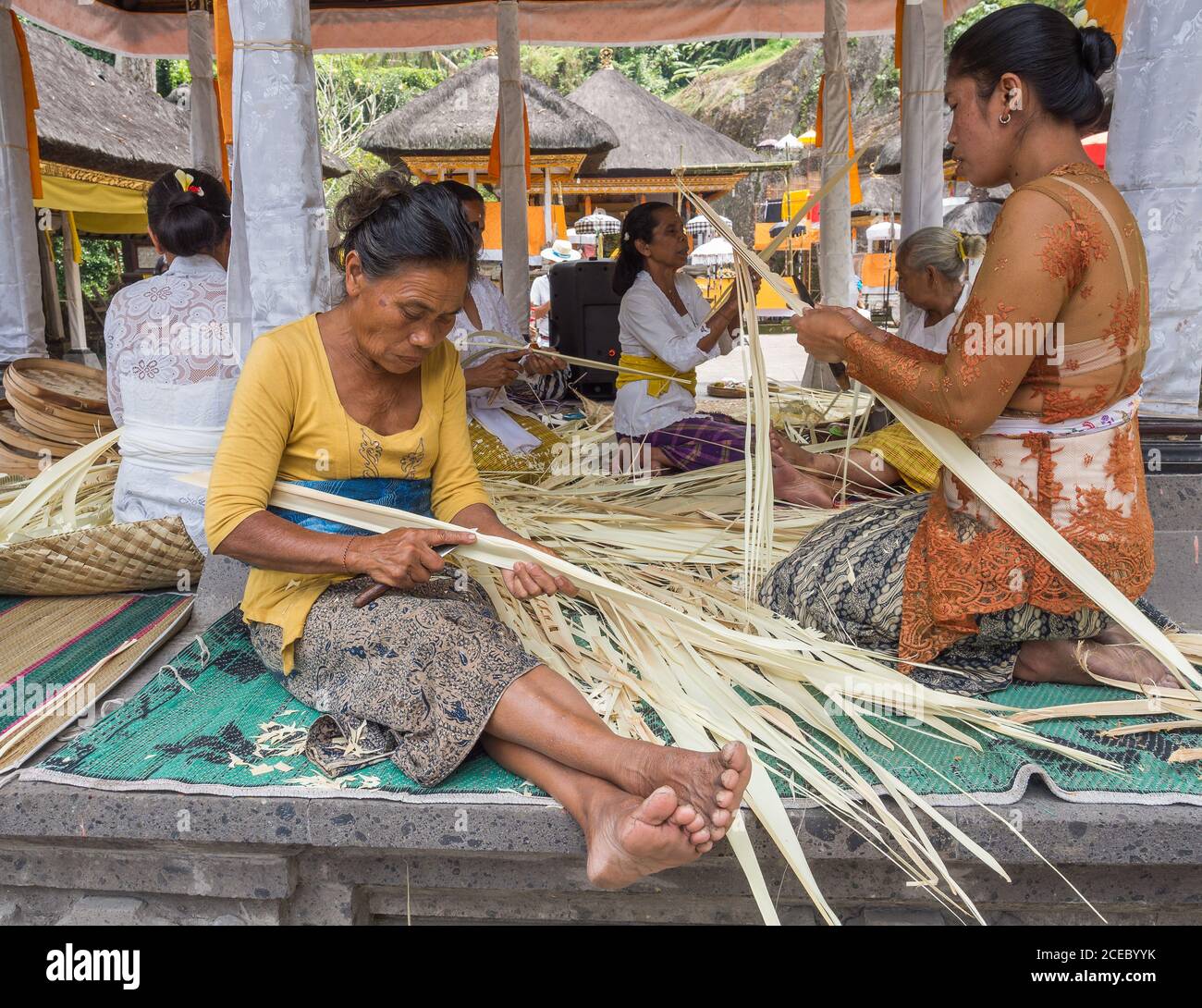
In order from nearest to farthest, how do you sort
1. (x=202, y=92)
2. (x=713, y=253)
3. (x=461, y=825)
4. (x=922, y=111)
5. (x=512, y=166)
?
(x=461, y=825) → (x=922, y=111) → (x=202, y=92) → (x=512, y=166) → (x=713, y=253)

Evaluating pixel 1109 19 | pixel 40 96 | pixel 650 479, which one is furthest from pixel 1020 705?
pixel 40 96

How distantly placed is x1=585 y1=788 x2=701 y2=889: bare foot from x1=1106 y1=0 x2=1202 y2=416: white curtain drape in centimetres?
226

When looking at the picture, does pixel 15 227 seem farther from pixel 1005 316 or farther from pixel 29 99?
pixel 1005 316

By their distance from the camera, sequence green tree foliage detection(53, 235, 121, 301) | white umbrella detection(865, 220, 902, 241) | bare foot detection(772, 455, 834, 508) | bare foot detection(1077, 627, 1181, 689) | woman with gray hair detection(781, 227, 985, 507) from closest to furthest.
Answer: bare foot detection(1077, 627, 1181, 689)
bare foot detection(772, 455, 834, 508)
woman with gray hair detection(781, 227, 985, 507)
green tree foliage detection(53, 235, 121, 301)
white umbrella detection(865, 220, 902, 241)

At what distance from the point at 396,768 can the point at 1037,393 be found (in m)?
1.30

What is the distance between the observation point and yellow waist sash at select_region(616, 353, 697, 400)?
3.82 metres

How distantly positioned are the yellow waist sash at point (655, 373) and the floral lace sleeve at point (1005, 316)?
208 centimetres

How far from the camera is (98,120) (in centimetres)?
933

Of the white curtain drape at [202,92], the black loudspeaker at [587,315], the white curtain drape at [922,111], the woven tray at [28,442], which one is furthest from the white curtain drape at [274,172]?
the black loudspeaker at [587,315]

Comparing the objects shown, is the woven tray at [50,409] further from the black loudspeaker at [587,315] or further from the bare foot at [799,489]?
the black loudspeaker at [587,315]

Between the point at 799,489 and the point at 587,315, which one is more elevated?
the point at 587,315

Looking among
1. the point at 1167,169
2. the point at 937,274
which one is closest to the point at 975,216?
the point at 937,274

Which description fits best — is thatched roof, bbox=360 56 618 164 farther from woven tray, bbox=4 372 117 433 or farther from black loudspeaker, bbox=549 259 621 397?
woven tray, bbox=4 372 117 433

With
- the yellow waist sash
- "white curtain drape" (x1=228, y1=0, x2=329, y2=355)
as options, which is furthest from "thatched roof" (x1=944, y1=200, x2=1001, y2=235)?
"white curtain drape" (x1=228, y1=0, x2=329, y2=355)
